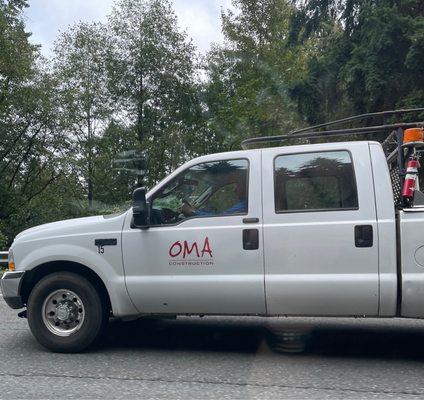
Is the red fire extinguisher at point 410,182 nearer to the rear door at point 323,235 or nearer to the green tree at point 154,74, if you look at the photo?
the rear door at point 323,235

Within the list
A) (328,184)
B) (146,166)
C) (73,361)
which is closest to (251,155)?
(328,184)

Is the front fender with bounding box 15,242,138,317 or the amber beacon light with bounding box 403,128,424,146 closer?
the amber beacon light with bounding box 403,128,424,146

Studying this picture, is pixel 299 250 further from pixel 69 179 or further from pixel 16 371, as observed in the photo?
pixel 69 179

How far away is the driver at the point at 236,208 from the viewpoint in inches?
249

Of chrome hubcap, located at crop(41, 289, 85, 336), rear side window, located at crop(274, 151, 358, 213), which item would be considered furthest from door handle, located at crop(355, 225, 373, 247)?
chrome hubcap, located at crop(41, 289, 85, 336)

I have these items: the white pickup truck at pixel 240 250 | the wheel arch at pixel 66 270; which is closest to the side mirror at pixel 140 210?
the white pickup truck at pixel 240 250

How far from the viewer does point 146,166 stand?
3544 cm

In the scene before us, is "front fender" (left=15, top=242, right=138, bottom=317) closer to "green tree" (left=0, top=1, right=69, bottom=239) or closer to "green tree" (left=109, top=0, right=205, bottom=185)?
"green tree" (left=0, top=1, right=69, bottom=239)

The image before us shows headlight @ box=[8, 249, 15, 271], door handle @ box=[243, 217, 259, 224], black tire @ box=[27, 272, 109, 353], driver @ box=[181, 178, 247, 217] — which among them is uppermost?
driver @ box=[181, 178, 247, 217]

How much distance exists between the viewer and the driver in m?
6.33

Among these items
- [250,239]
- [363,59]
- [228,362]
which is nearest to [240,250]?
[250,239]

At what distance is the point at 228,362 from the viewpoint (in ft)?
20.4

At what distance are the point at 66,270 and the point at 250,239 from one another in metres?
1.94

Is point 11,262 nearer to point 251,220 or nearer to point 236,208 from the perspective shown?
point 236,208
